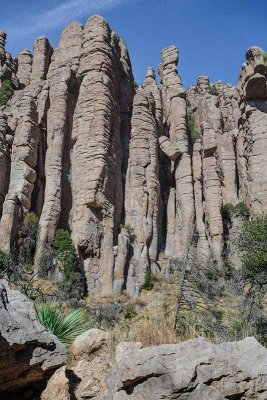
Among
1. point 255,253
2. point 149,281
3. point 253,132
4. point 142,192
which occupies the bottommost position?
point 149,281

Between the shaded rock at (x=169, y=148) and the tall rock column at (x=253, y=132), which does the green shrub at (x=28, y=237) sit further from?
the tall rock column at (x=253, y=132)

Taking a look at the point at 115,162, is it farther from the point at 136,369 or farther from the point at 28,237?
the point at 136,369

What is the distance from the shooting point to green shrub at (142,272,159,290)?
1030 inches

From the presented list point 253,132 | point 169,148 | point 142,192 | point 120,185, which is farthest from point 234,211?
point 120,185

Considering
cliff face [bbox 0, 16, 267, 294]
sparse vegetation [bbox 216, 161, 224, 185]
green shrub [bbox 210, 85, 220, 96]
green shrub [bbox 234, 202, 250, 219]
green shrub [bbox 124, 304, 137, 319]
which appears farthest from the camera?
green shrub [bbox 210, 85, 220, 96]

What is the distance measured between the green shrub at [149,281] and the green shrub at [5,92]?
19202mm

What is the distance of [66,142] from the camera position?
30516 millimetres

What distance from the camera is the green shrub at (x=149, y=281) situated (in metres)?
26.2

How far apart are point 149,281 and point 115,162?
8752 mm

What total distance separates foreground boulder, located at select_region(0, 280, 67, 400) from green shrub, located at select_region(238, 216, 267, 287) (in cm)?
1214

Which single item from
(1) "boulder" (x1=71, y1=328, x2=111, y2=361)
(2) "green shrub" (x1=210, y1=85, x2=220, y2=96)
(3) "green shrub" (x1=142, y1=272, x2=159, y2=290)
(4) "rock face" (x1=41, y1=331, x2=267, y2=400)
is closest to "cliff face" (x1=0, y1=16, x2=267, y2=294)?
(3) "green shrub" (x1=142, y1=272, x2=159, y2=290)

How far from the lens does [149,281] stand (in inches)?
1041

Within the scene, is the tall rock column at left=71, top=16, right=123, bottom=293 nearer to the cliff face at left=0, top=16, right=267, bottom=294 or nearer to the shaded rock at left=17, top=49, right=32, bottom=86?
the cliff face at left=0, top=16, right=267, bottom=294

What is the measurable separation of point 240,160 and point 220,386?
116 feet
